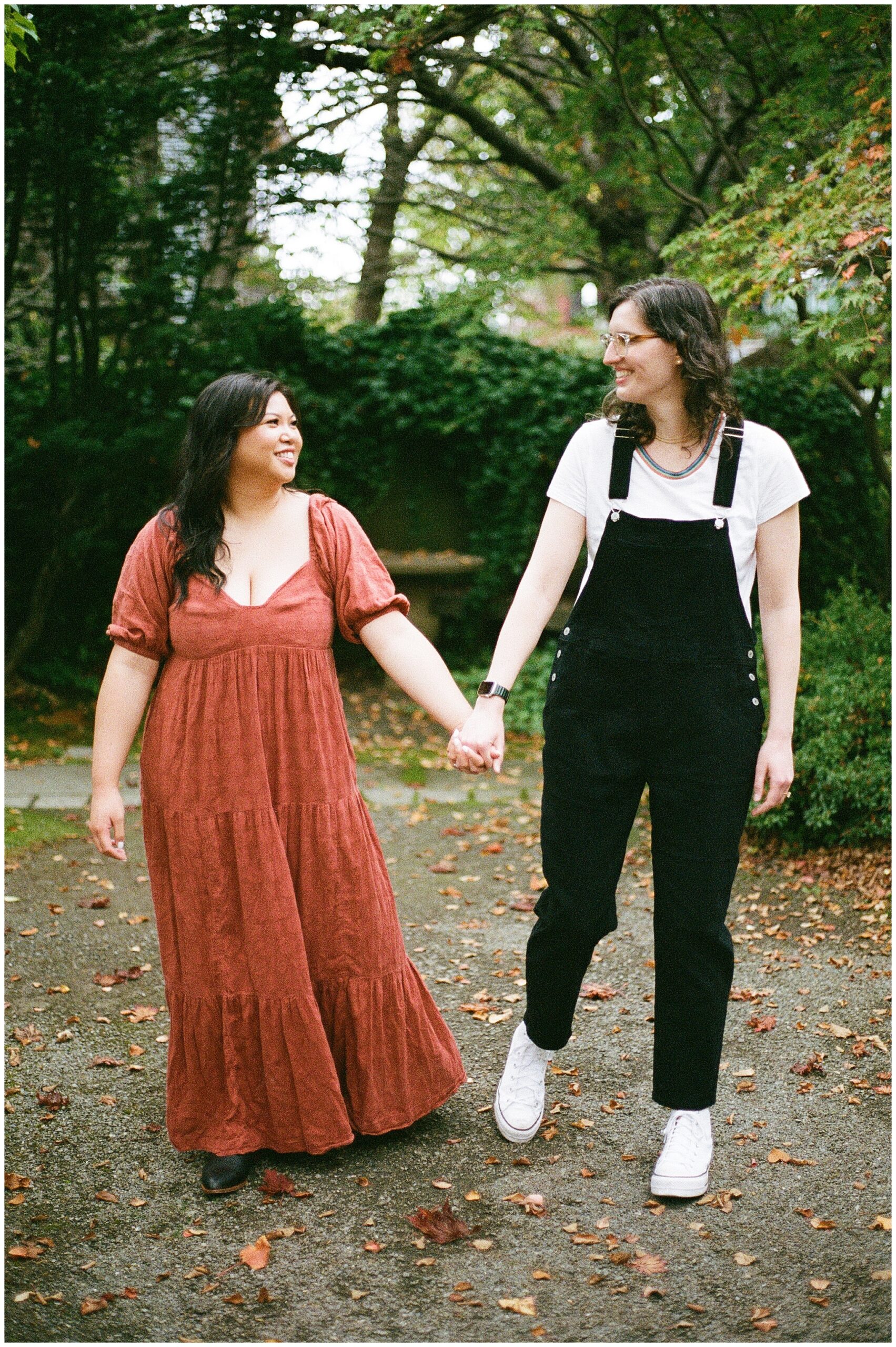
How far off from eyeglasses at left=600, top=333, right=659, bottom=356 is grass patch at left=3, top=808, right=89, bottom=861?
4080mm

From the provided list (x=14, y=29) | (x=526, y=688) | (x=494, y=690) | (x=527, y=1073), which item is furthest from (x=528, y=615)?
(x=526, y=688)

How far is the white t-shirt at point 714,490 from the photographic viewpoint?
264 centimetres

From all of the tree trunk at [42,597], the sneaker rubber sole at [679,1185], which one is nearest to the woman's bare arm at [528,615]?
the sneaker rubber sole at [679,1185]

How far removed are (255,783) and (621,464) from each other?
1174 mm

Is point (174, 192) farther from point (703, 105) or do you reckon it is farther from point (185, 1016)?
point (185, 1016)

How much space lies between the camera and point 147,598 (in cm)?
281

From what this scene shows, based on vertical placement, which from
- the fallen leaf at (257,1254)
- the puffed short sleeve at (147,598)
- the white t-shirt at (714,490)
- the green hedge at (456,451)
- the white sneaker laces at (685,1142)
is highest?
the green hedge at (456,451)

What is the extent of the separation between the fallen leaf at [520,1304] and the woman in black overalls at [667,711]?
51cm

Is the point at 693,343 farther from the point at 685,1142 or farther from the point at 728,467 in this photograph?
the point at 685,1142

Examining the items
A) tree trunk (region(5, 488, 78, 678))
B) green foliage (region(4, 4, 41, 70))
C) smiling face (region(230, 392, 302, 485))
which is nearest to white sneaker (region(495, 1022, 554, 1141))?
smiling face (region(230, 392, 302, 485))

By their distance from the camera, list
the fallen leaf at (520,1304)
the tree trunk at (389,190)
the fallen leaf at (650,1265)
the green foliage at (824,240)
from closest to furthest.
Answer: the fallen leaf at (520,1304) → the fallen leaf at (650,1265) → the green foliage at (824,240) → the tree trunk at (389,190)

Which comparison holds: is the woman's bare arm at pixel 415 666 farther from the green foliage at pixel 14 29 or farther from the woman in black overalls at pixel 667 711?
the green foliage at pixel 14 29

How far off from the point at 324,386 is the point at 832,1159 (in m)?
7.38

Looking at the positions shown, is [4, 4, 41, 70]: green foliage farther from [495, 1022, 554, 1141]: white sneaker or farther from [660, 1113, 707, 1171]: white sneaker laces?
[660, 1113, 707, 1171]: white sneaker laces
